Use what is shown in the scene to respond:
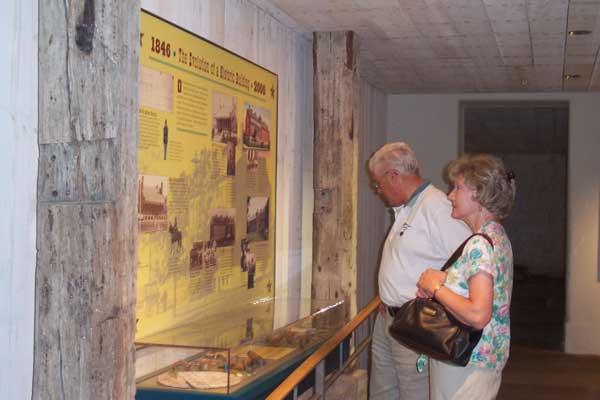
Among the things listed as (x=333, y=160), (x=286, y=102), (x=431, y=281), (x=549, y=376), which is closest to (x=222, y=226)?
(x=333, y=160)

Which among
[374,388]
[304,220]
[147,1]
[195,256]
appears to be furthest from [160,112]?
Result: [304,220]

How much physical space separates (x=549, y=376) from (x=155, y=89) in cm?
555

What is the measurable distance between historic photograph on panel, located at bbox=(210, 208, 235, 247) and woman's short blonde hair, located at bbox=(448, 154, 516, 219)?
5.20ft

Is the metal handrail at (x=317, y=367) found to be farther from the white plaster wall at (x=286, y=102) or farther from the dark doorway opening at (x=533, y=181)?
the dark doorway opening at (x=533, y=181)

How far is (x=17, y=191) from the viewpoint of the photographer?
2.59 meters

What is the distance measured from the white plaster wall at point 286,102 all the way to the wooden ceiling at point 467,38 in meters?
0.18

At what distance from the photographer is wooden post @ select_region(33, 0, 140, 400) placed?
2.11 meters

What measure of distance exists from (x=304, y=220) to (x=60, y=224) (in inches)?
147

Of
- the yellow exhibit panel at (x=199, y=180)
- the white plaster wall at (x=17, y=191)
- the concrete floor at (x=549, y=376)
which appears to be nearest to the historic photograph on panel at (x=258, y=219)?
the yellow exhibit panel at (x=199, y=180)

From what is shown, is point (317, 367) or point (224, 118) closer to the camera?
point (317, 367)

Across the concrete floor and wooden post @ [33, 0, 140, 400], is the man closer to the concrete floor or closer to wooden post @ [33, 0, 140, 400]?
wooden post @ [33, 0, 140, 400]

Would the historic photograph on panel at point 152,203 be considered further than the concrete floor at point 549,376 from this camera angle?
No

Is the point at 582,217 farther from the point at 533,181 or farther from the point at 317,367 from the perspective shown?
the point at 533,181

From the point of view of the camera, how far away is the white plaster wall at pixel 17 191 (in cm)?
253
